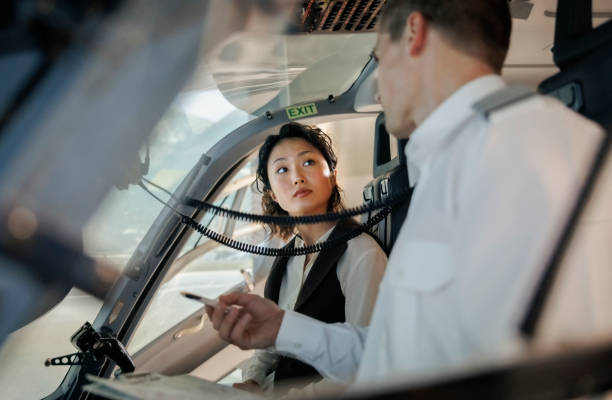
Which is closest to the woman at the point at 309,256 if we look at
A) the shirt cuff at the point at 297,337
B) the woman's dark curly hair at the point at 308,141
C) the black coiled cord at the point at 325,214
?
the woman's dark curly hair at the point at 308,141

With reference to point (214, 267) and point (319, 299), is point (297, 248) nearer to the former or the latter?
point (319, 299)

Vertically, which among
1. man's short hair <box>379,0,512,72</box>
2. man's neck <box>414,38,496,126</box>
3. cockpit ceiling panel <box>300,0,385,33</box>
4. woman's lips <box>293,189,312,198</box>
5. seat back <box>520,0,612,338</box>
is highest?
cockpit ceiling panel <box>300,0,385,33</box>

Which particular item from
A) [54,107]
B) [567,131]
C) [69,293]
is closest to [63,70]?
[54,107]

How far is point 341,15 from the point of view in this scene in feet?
5.17

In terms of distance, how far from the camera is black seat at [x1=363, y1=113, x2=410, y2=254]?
1749mm

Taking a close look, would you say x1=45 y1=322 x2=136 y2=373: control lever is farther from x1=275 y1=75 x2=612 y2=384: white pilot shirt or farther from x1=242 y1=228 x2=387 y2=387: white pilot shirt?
x1=275 y1=75 x2=612 y2=384: white pilot shirt

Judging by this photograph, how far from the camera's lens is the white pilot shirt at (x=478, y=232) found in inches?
25.7

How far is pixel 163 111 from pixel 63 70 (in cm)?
13

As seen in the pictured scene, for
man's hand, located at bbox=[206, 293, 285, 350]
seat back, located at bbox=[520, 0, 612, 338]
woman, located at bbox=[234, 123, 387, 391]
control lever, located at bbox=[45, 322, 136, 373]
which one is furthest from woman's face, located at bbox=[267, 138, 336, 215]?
seat back, located at bbox=[520, 0, 612, 338]

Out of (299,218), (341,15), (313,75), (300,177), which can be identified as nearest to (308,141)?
(300,177)

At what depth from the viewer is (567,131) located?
76 cm

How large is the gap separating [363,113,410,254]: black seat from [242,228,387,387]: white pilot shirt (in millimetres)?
75

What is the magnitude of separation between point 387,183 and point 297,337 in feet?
2.49

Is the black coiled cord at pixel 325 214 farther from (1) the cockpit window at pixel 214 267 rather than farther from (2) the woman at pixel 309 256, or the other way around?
(1) the cockpit window at pixel 214 267
